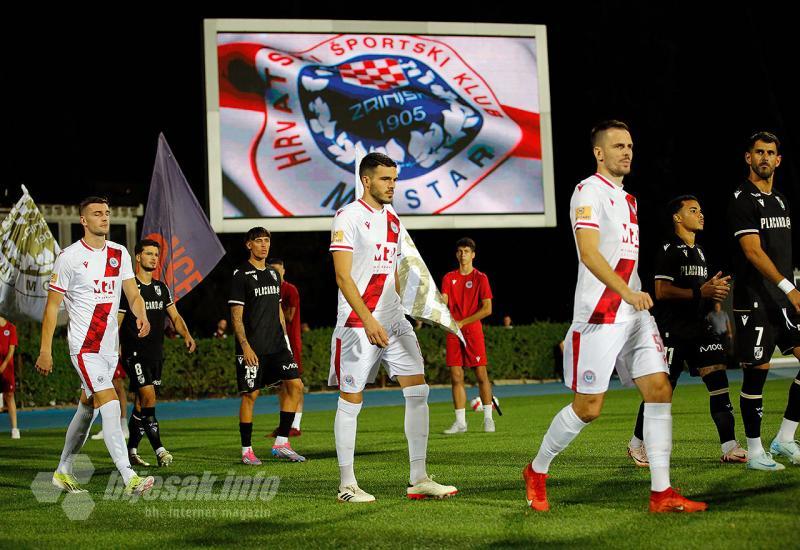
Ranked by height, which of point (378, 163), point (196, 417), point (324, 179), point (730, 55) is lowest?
point (196, 417)

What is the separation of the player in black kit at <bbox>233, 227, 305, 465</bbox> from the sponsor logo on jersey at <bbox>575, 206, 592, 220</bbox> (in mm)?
4798

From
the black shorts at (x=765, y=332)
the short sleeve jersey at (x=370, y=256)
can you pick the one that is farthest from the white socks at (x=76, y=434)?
the black shorts at (x=765, y=332)

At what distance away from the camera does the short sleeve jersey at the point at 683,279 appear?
8.34 metres

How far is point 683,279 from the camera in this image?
8.34 meters

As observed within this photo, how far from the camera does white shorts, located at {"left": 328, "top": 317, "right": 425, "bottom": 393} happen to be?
23.2 ft

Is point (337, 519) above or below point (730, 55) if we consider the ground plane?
below

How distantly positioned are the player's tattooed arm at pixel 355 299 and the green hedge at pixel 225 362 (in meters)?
15.1

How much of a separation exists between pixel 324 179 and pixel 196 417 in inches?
194

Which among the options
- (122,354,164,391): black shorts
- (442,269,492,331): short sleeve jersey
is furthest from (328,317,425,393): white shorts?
(442,269,492,331): short sleeve jersey

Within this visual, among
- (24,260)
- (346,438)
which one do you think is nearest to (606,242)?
(346,438)

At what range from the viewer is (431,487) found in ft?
22.7

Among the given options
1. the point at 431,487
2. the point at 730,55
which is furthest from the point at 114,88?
the point at 431,487

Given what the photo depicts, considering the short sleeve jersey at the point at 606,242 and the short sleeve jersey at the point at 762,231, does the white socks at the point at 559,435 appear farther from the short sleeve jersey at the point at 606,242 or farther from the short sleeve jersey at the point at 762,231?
the short sleeve jersey at the point at 762,231

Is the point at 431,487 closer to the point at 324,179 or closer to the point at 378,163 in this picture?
the point at 378,163
